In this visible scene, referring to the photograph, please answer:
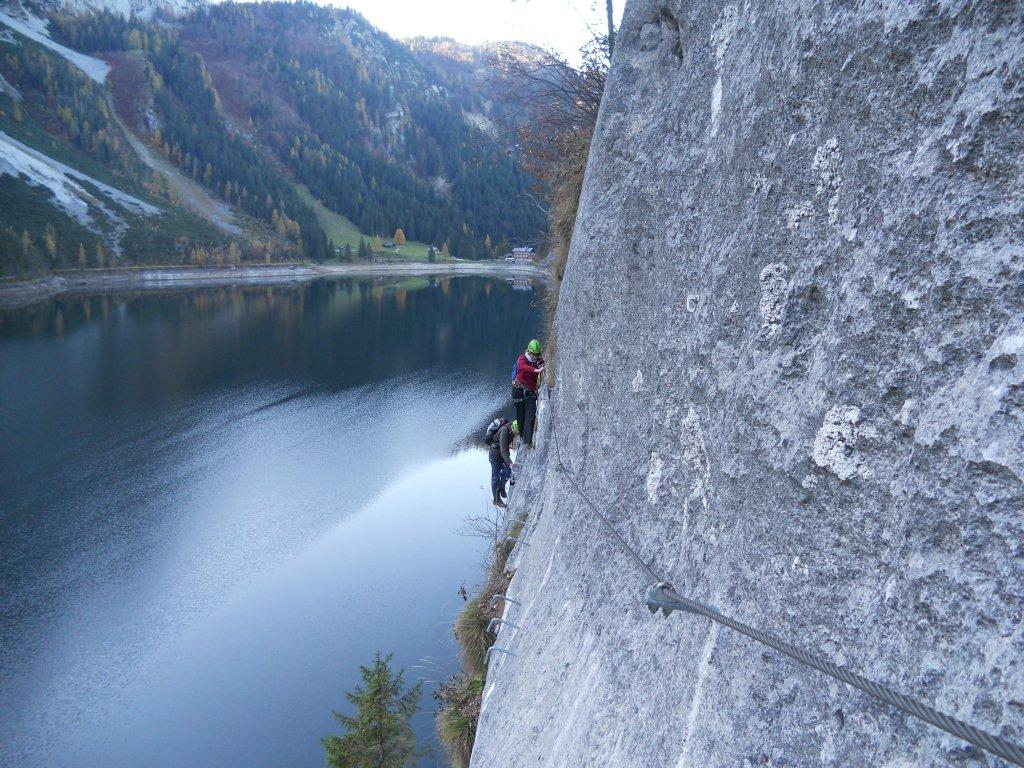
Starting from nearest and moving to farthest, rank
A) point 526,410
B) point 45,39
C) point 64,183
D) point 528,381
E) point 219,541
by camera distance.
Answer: point 528,381 < point 526,410 < point 219,541 < point 64,183 < point 45,39

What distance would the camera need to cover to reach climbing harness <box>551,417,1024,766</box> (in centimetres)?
165

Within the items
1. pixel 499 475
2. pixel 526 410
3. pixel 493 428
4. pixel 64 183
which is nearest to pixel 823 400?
pixel 526 410

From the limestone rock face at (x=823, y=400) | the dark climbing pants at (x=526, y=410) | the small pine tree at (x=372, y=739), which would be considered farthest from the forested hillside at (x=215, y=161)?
the limestone rock face at (x=823, y=400)

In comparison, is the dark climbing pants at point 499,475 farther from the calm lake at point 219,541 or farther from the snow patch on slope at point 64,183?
the snow patch on slope at point 64,183

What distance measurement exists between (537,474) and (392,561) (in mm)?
11928

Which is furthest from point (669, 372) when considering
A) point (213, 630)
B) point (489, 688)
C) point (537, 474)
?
point (213, 630)

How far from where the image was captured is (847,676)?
2.05 metres

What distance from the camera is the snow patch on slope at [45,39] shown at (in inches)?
6777

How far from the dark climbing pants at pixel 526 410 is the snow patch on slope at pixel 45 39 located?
206011 mm

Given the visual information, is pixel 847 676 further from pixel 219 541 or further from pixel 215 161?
pixel 215 161

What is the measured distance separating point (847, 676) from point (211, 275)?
118m

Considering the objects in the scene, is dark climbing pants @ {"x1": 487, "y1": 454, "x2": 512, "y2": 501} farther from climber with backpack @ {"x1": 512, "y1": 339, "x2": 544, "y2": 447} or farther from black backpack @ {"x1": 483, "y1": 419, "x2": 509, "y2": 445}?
climber with backpack @ {"x1": 512, "y1": 339, "x2": 544, "y2": 447}

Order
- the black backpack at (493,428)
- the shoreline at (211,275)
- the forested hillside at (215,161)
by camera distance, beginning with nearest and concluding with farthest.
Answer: the black backpack at (493,428) < the shoreline at (211,275) < the forested hillside at (215,161)

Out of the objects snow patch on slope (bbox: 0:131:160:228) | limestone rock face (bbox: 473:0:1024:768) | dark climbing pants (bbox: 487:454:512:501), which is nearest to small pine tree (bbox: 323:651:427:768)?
dark climbing pants (bbox: 487:454:512:501)
